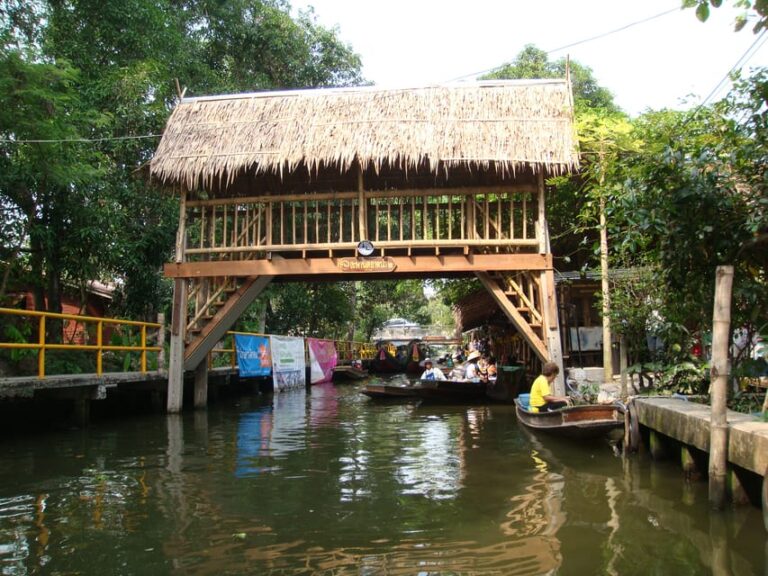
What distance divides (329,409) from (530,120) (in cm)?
793

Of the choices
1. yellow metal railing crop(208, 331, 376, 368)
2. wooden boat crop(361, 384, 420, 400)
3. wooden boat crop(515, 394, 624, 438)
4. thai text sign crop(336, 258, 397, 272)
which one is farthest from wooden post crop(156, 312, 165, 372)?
wooden boat crop(515, 394, 624, 438)

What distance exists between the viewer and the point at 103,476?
7434mm

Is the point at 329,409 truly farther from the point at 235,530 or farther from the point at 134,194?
the point at 235,530

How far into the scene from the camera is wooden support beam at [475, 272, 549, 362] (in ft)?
39.2

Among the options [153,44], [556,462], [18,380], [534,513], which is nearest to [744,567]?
[534,513]

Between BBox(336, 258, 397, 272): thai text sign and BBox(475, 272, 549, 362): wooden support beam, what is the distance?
1724 mm

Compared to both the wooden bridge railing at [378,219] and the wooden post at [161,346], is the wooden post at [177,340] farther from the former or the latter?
the wooden post at [161,346]

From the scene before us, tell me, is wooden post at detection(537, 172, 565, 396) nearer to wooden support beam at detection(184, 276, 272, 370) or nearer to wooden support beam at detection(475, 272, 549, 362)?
wooden support beam at detection(475, 272, 549, 362)

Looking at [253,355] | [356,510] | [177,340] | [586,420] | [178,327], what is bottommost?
[356,510]

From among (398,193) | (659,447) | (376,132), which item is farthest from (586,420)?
(376,132)

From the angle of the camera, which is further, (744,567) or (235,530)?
(235,530)

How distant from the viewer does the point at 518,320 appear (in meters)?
12.2

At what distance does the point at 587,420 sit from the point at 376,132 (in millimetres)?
6782

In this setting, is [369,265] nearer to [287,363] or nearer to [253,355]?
[253,355]
